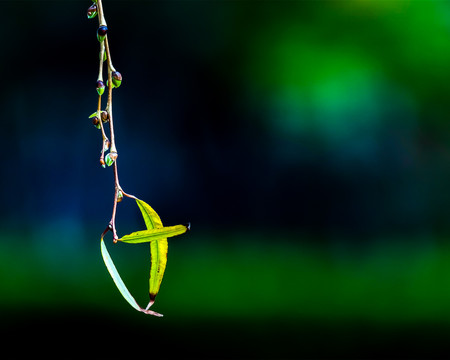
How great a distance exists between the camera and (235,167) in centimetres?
189

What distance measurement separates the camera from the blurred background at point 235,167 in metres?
1.52

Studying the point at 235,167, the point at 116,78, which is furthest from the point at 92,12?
the point at 235,167

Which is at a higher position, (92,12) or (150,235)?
(92,12)

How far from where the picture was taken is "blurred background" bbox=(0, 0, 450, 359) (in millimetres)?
1521

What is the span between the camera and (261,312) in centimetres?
152

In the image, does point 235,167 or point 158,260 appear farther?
point 235,167

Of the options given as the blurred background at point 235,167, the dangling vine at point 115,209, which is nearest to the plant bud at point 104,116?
the dangling vine at point 115,209

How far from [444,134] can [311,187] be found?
1.64 ft

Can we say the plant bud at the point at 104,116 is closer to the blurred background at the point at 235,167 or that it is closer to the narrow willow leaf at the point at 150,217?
the narrow willow leaf at the point at 150,217

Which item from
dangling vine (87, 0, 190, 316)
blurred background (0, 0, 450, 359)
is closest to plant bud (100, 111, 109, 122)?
dangling vine (87, 0, 190, 316)

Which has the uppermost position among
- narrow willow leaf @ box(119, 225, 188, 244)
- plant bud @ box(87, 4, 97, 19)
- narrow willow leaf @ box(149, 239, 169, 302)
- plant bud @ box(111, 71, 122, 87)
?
plant bud @ box(87, 4, 97, 19)

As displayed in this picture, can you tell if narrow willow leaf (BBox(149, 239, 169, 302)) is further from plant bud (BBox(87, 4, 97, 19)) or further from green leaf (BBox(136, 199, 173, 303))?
plant bud (BBox(87, 4, 97, 19))

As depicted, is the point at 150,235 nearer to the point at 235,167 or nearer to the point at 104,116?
the point at 104,116

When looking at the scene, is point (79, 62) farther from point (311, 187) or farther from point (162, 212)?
point (311, 187)
